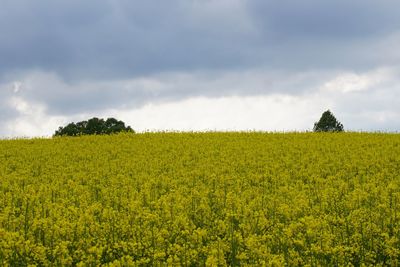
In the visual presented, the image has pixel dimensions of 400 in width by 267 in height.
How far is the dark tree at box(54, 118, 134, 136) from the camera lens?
4994 centimetres

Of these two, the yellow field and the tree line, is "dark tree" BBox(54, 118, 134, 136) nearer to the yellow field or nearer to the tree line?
the tree line

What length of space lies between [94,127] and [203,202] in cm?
3782

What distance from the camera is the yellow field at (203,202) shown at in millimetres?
9289

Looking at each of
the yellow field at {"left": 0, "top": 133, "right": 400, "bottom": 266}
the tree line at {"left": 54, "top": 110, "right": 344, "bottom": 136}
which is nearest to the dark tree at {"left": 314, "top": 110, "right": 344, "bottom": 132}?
the tree line at {"left": 54, "top": 110, "right": 344, "bottom": 136}

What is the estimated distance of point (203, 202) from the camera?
13.8 metres

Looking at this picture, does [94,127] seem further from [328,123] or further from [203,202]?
[203,202]

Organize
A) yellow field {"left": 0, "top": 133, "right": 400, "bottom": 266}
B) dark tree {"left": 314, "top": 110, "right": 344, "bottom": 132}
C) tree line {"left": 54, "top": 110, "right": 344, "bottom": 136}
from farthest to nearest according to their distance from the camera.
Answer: dark tree {"left": 314, "top": 110, "right": 344, "bottom": 132}, tree line {"left": 54, "top": 110, "right": 344, "bottom": 136}, yellow field {"left": 0, "top": 133, "right": 400, "bottom": 266}

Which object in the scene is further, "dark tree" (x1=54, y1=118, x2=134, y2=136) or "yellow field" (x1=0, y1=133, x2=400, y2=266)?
"dark tree" (x1=54, y1=118, x2=134, y2=136)

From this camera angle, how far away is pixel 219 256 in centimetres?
847

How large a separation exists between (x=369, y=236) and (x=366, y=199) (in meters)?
3.81

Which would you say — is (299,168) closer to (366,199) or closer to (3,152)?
(366,199)

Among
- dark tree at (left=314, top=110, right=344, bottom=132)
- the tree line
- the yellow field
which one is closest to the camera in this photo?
the yellow field

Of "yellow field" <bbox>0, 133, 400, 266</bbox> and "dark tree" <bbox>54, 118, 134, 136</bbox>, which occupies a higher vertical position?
"dark tree" <bbox>54, 118, 134, 136</bbox>

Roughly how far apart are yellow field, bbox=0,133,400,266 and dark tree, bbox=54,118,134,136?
1755cm
